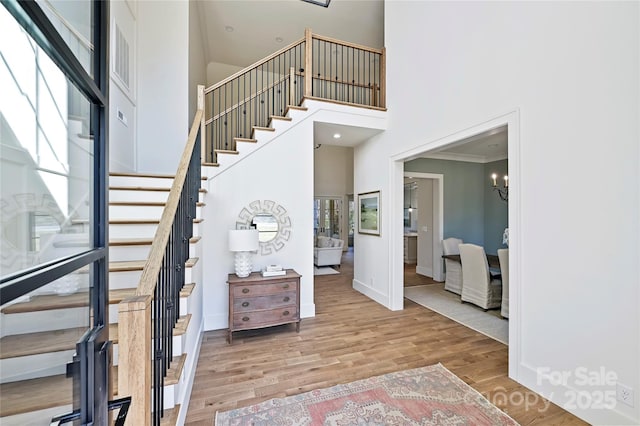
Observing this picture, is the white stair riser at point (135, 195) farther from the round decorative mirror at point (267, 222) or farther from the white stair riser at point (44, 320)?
the white stair riser at point (44, 320)

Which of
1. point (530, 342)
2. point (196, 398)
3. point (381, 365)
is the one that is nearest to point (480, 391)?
point (530, 342)

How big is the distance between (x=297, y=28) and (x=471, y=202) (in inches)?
206

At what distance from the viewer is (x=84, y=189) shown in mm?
891

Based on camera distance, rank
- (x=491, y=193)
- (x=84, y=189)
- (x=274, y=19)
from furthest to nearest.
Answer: (x=491, y=193)
(x=274, y=19)
(x=84, y=189)

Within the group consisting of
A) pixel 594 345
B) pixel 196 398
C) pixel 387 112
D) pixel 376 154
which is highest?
pixel 387 112

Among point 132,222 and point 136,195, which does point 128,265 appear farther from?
point 136,195

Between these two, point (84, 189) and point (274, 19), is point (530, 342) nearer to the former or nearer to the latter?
point (84, 189)

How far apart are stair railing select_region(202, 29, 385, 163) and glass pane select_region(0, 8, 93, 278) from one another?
265 centimetres

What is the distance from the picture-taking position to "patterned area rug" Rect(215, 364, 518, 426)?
1853 mm

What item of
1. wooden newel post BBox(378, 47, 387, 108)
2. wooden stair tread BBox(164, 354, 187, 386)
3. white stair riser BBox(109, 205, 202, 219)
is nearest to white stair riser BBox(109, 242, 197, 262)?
white stair riser BBox(109, 205, 202, 219)

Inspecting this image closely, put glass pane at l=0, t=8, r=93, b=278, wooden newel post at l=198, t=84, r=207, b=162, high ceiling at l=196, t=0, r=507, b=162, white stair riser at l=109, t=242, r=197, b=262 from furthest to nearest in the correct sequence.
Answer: high ceiling at l=196, t=0, r=507, b=162 → wooden newel post at l=198, t=84, r=207, b=162 → white stair riser at l=109, t=242, r=197, b=262 → glass pane at l=0, t=8, r=93, b=278

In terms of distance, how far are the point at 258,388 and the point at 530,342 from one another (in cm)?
224

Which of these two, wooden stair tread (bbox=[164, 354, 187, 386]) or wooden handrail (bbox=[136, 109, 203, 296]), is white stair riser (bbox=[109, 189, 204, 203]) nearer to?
wooden handrail (bbox=[136, 109, 203, 296])

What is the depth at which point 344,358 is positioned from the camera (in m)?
2.64
